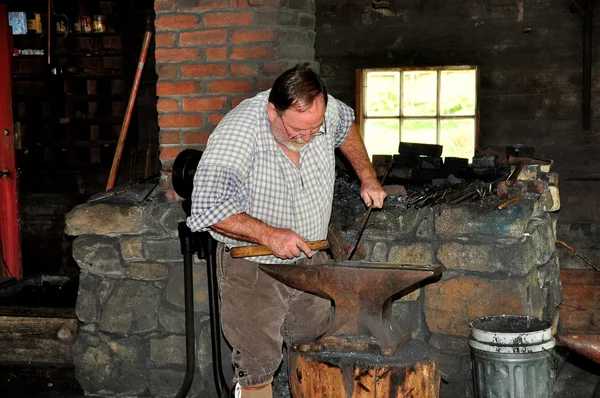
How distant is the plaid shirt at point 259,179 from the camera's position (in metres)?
3.45

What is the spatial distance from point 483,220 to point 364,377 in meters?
1.29

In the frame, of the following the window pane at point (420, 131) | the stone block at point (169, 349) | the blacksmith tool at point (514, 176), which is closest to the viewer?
the blacksmith tool at point (514, 176)

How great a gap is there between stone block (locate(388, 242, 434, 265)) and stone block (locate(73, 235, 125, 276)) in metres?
1.55

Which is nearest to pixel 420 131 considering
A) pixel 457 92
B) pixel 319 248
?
pixel 457 92

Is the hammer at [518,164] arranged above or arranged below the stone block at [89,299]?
above

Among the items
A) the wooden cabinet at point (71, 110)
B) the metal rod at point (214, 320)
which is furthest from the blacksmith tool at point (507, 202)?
the wooden cabinet at point (71, 110)

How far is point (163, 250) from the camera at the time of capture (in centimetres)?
467

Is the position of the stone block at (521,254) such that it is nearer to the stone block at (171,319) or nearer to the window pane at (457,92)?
the stone block at (171,319)

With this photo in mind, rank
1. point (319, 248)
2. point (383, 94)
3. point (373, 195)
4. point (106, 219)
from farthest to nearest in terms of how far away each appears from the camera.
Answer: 1. point (383, 94)
2. point (106, 219)
3. point (373, 195)
4. point (319, 248)

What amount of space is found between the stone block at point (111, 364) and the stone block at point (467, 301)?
166cm

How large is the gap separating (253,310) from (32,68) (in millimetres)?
5657

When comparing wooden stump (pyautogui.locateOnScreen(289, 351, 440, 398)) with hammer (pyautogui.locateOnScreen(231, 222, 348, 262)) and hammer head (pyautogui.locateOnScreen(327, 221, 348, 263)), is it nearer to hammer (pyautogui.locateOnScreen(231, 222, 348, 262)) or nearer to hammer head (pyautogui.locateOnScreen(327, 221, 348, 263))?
hammer (pyautogui.locateOnScreen(231, 222, 348, 262))

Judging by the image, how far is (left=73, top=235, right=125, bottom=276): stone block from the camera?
475cm

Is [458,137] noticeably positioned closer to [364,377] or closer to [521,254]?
[521,254]
